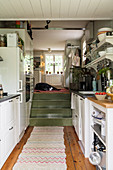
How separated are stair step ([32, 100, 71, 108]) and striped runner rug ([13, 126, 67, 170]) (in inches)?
53.7

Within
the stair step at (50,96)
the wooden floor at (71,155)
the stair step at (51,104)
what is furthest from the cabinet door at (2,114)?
the stair step at (50,96)

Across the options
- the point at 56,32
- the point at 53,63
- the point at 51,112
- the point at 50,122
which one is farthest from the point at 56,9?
the point at 53,63

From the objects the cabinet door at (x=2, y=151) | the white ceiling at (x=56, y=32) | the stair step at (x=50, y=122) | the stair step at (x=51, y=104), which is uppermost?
the white ceiling at (x=56, y=32)

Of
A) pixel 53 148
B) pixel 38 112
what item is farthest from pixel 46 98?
pixel 53 148

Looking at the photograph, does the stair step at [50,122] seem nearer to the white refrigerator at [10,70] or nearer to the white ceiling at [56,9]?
the white refrigerator at [10,70]

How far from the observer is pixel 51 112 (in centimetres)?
473

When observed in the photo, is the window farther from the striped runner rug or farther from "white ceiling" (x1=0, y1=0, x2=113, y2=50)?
"white ceiling" (x1=0, y1=0, x2=113, y2=50)

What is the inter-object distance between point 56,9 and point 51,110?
2.89 m

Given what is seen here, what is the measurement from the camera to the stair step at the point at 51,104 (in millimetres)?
5004

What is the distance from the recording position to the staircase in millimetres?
4353

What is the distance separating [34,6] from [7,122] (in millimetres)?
1786

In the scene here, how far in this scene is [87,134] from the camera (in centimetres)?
242

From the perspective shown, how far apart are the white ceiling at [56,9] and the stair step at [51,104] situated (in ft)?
8.92

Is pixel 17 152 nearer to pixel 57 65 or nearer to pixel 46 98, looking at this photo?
pixel 46 98
